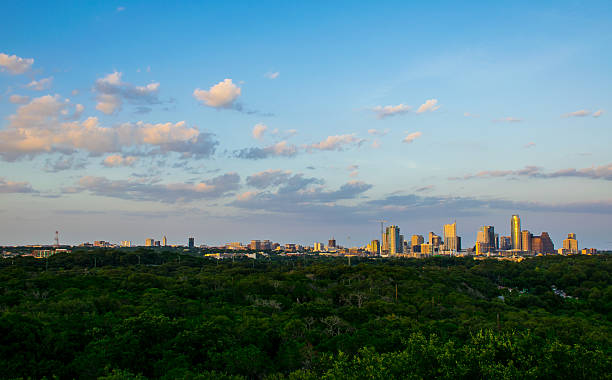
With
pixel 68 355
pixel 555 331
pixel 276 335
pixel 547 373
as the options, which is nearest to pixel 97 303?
pixel 68 355

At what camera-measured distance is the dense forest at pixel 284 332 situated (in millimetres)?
30375

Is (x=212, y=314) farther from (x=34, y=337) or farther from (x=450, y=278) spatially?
(x=450, y=278)

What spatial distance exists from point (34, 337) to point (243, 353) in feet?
59.3

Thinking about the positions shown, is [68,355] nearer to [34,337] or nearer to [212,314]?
[34,337]

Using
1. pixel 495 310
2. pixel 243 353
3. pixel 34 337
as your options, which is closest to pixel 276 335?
pixel 243 353

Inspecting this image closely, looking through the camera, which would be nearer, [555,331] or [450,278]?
[555,331]

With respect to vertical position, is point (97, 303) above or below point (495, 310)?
above

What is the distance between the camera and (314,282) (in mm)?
97000

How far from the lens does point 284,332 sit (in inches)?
1815

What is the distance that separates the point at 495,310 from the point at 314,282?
39.0 m

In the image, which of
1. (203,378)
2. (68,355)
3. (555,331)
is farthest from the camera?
(555,331)

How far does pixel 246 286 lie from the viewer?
8131 centimetres

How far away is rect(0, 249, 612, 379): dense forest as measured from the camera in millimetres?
30375

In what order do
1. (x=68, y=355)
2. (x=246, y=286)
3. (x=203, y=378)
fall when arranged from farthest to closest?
1. (x=246, y=286)
2. (x=68, y=355)
3. (x=203, y=378)
